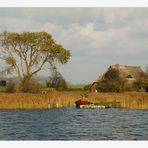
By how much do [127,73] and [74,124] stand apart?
3.35 feet

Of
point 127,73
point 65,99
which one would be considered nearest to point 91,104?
point 65,99

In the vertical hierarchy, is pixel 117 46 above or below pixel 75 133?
above

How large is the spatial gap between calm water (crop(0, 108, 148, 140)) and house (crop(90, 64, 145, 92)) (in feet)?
1.36

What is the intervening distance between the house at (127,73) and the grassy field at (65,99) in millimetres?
172

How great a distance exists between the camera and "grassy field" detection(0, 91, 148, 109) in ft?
39.9

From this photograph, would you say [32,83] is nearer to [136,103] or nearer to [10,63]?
[10,63]

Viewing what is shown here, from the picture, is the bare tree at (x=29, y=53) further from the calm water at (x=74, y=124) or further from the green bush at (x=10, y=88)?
the calm water at (x=74, y=124)

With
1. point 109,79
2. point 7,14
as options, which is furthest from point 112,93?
point 7,14

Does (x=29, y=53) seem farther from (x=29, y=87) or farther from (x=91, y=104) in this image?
(x=91, y=104)

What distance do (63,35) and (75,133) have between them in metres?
1.36

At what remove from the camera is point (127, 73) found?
39.2 ft

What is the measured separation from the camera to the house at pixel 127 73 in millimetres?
11930

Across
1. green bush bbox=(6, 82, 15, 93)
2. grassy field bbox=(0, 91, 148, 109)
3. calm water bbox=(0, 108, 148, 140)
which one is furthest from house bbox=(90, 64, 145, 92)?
green bush bbox=(6, 82, 15, 93)
